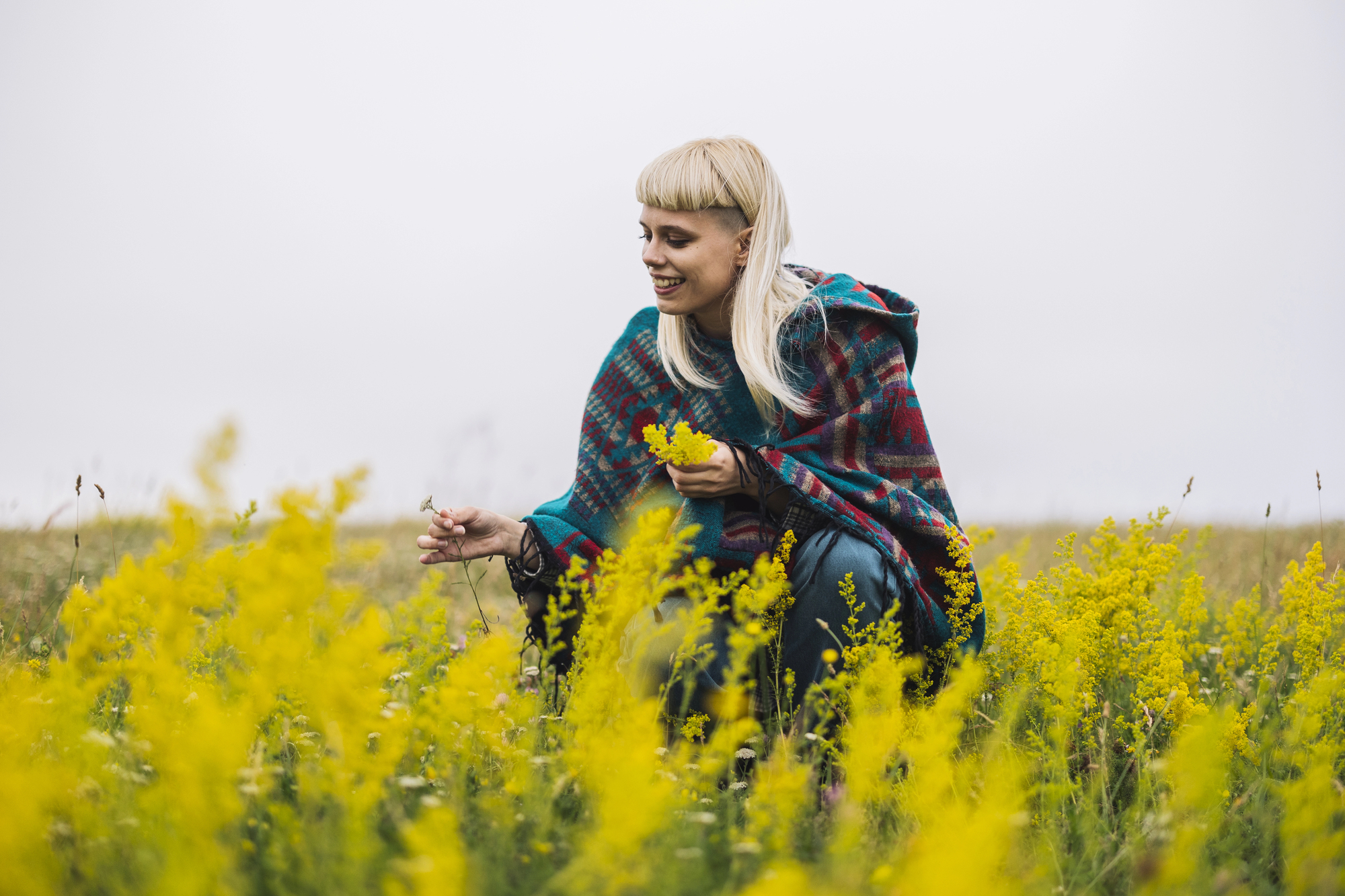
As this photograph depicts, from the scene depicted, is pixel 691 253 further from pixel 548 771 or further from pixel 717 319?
pixel 548 771

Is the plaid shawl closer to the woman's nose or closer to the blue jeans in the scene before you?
the blue jeans

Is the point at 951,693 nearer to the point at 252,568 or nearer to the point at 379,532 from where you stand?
the point at 252,568

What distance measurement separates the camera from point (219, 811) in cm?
124

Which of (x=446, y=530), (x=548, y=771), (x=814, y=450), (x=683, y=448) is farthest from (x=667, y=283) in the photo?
(x=548, y=771)

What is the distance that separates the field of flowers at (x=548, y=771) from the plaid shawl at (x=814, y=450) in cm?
29

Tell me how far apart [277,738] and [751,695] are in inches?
47.6

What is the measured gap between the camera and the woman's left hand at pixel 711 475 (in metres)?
2.47

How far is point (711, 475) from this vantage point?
248 cm

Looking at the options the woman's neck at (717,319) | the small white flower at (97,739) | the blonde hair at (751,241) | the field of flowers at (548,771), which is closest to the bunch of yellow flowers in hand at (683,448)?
the field of flowers at (548,771)

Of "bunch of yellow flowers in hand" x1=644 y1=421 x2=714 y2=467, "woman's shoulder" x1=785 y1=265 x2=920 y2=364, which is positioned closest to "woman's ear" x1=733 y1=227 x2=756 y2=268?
"woman's shoulder" x1=785 y1=265 x2=920 y2=364

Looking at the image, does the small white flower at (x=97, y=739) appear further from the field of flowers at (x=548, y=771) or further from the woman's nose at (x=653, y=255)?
the woman's nose at (x=653, y=255)

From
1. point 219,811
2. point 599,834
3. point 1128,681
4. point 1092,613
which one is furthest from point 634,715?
point 1128,681

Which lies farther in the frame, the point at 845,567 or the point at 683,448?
the point at 845,567

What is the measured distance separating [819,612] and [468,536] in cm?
104
